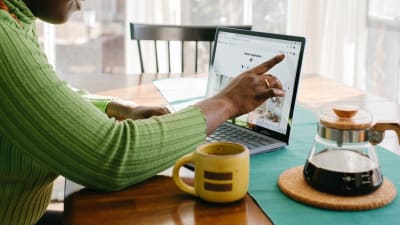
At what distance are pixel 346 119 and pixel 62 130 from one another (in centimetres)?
48

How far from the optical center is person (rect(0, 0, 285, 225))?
917 mm

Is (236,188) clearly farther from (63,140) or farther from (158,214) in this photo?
(63,140)

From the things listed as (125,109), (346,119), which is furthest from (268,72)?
(125,109)

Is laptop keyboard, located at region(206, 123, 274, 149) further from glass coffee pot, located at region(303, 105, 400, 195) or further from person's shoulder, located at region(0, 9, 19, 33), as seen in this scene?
person's shoulder, located at region(0, 9, 19, 33)

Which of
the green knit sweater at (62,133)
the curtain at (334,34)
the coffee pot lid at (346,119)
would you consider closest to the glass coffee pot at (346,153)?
the coffee pot lid at (346,119)

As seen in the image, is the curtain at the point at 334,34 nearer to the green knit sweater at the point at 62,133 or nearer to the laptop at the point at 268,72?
the laptop at the point at 268,72

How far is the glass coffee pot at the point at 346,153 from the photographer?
3.05 ft

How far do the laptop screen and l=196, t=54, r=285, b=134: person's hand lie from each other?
3.6 inches

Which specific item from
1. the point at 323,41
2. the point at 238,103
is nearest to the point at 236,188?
the point at 238,103

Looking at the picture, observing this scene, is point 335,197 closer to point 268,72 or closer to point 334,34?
point 268,72

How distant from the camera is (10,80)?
91 cm

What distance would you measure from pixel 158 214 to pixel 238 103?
30 cm

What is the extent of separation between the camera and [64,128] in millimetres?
922

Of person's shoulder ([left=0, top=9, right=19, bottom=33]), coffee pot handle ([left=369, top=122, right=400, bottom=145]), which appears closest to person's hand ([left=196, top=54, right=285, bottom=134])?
coffee pot handle ([left=369, top=122, right=400, bottom=145])
